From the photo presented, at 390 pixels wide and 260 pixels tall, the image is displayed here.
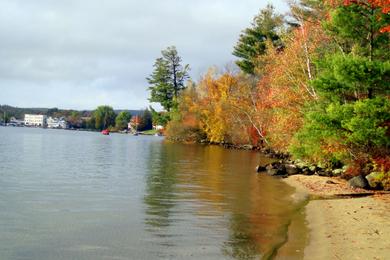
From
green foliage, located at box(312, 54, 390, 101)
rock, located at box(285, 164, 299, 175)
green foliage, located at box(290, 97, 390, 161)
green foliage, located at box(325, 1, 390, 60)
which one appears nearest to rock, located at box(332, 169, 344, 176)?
rock, located at box(285, 164, 299, 175)

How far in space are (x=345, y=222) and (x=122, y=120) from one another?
168m

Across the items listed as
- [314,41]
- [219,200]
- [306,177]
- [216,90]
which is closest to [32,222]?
[219,200]

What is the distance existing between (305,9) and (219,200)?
812 inches

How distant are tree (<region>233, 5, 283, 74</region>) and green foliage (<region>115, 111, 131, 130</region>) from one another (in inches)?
4541

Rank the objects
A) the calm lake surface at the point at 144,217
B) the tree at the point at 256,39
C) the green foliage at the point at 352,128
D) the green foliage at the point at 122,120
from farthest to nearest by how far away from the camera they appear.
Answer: the green foliage at the point at 122,120, the tree at the point at 256,39, the green foliage at the point at 352,128, the calm lake surface at the point at 144,217

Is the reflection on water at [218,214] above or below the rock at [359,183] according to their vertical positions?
below

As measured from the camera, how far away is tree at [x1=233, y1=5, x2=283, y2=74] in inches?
2388

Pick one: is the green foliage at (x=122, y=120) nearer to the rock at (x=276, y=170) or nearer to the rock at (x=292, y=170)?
the rock at (x=276, y=170)

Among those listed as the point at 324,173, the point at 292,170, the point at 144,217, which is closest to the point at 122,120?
the point at 292,170

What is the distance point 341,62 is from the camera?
56.7ft

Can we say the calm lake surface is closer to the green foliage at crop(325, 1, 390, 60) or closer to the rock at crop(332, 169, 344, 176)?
the rock at crop(332, 169, 344, 176)

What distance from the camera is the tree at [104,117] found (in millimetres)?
185750

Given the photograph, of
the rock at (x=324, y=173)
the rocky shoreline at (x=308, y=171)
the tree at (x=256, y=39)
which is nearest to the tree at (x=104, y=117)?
the tree at (x=256, y=39)

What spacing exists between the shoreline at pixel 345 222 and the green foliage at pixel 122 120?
158m
